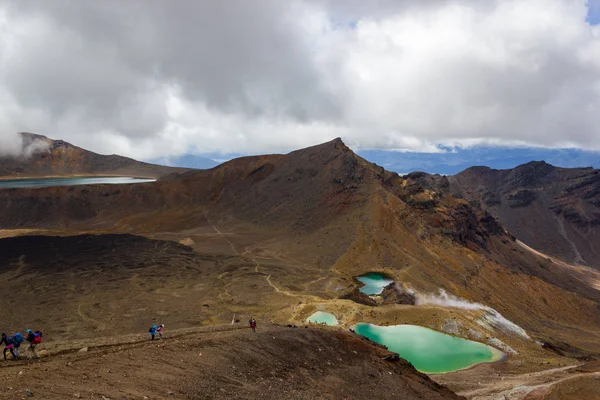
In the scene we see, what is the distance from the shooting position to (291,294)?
7219 cm

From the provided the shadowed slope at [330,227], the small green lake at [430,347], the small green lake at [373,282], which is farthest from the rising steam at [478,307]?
the small green lake at [430,347]

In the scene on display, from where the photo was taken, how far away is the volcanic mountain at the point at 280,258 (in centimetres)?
6184

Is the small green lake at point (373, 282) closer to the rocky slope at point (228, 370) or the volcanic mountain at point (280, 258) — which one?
the volcanic mountain at point (280, 258)

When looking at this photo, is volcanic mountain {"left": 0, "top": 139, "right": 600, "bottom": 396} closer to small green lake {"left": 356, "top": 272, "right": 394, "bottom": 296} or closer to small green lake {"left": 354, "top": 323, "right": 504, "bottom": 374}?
small green lake {"left": 356, "top": 272, "right": 394, "bottom": 296}

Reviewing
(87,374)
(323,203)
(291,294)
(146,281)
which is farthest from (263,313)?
(323,203)

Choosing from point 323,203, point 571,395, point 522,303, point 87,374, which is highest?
point 323,203

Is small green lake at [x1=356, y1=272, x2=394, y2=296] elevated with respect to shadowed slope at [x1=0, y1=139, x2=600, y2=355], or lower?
lower

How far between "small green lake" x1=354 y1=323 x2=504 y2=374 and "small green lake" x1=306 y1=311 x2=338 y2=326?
342 centimetres

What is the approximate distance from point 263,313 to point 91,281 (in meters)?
35.9

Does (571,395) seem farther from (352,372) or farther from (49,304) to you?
(49,304)

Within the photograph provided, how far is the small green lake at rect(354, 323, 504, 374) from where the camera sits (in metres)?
48.7

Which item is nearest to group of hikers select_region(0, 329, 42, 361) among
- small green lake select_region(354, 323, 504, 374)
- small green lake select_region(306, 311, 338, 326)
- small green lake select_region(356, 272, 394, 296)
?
small green lake select_region(306, 311, 338, 326)

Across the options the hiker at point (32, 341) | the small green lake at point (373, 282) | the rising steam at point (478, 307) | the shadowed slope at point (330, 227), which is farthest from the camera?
the shadowed slope at point (330, 227)

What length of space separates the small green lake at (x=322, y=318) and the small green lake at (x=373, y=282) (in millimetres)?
23013
